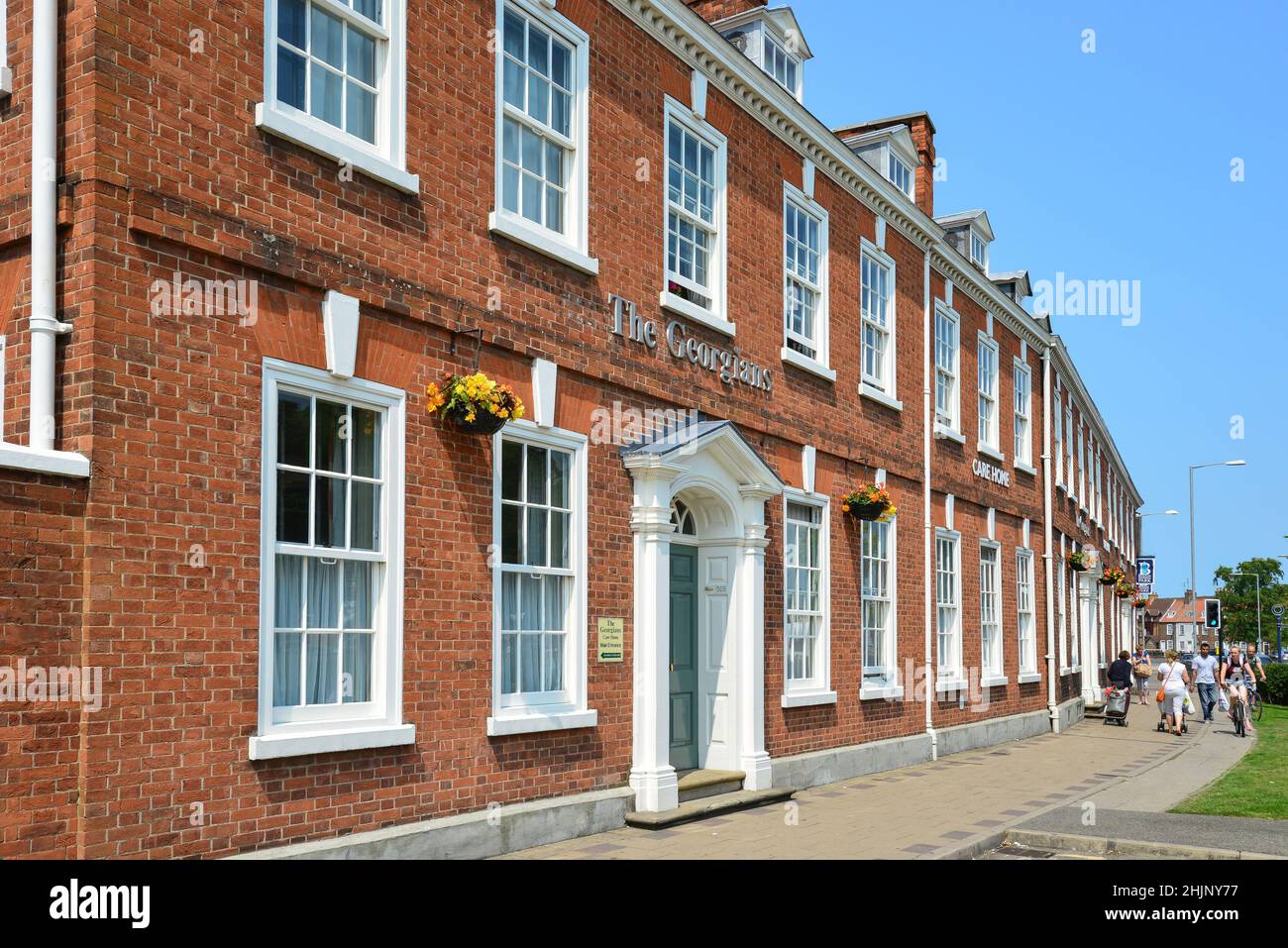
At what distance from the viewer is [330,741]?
827 centimetres

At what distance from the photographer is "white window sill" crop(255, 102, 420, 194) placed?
8125 mm

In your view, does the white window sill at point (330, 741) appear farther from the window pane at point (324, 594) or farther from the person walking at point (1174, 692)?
the person walking at point (1174, 692)

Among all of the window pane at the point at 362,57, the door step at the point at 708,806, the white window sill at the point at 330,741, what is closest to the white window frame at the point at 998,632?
the door step at the point at 708,806

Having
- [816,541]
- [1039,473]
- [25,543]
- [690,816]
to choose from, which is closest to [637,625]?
[690,816]

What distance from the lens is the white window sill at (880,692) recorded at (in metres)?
16.5

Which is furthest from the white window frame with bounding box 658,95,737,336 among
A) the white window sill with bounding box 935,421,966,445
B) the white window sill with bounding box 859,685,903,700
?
the white window sill with bounding box 935,421,966,445

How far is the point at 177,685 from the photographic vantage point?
24.0 ft

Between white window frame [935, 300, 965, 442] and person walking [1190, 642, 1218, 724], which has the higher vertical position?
white window frame [935, 300, 965, 442]

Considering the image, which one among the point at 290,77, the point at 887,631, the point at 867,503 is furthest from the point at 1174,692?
the point at 290,77

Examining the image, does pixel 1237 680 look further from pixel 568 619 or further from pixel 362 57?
pixel 362 57

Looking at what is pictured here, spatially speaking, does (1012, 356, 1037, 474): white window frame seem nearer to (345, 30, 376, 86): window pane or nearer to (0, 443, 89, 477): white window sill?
(345, 30, 376, 86): window pane

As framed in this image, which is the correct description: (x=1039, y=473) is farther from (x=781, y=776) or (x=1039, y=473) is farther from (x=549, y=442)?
(x=549, y=442)

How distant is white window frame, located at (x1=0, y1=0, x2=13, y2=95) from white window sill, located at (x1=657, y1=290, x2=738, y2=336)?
6301mm

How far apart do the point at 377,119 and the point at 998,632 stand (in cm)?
1687
